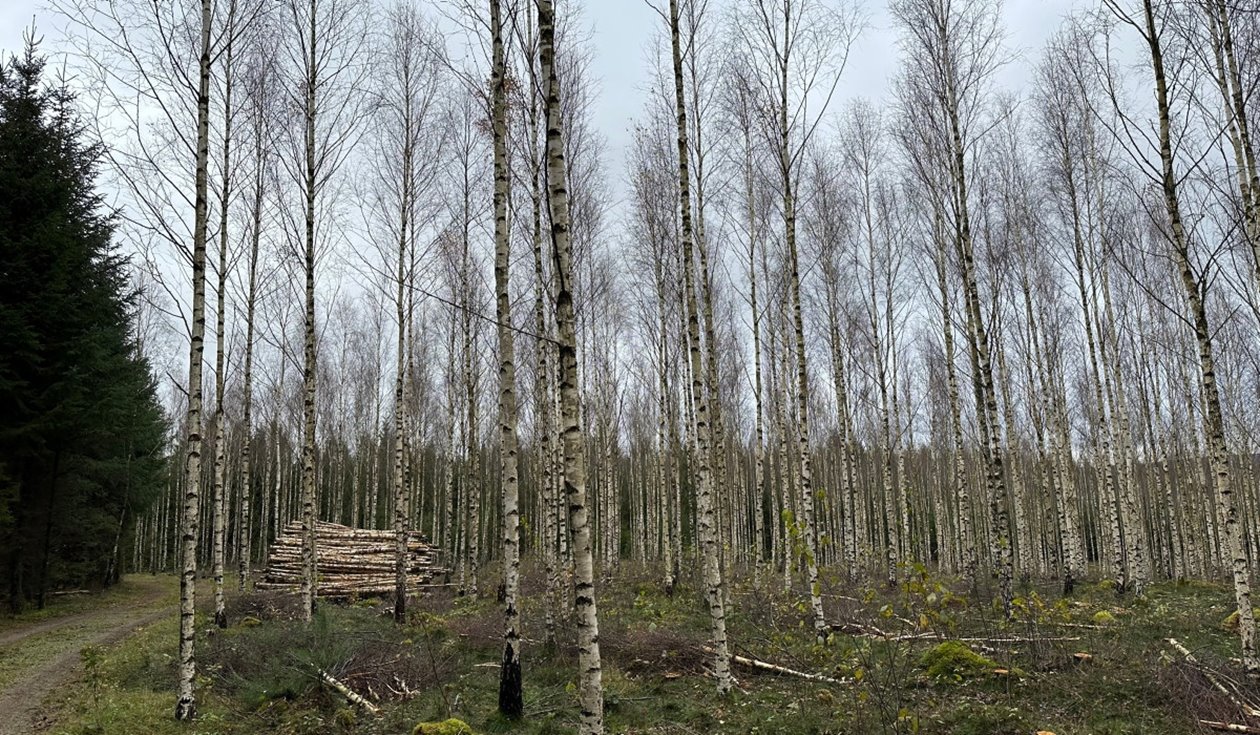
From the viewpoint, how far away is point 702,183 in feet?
36.4

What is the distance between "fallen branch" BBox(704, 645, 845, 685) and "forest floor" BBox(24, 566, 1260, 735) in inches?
3.6

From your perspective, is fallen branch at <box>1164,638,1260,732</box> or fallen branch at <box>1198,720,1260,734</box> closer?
fallen branch at <box>1198,720,1260,734</box>

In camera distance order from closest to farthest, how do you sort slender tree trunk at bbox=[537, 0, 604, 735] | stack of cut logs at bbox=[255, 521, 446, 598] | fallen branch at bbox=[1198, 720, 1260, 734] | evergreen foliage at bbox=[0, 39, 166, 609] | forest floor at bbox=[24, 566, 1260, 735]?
slender tree trunk at bbox=[537, 0, 604, 735] < fallen branch at bbox=[1198, 720, 1260, 734] < forest floor at bbox=[24, 566, 1260, 735] < evergreen foliage at bbox=[0, 39, 166, 609] < stack of cut logs at bbox=[255, 521, 446, 598]

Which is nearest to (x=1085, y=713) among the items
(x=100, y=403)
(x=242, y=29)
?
(x=242, y=29)

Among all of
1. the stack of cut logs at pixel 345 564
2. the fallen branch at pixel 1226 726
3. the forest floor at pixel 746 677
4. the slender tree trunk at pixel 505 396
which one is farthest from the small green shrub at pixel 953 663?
the stack of cut logs at pixel 345 564

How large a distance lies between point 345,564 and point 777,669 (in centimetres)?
1412

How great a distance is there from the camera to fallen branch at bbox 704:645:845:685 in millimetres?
7371

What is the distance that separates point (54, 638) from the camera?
38.9 ft

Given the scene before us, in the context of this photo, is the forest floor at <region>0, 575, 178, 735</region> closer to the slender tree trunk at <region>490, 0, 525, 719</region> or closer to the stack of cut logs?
the stack of cut logs

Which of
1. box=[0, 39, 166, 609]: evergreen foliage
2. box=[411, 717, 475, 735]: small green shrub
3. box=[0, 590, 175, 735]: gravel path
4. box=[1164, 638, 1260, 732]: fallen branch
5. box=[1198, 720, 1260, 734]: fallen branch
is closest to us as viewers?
box=[1198, 720, 1260, 734]: fallen branch

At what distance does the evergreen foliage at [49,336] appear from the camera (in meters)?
13.8

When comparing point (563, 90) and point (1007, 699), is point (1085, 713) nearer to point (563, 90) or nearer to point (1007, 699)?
point (1007, 699)

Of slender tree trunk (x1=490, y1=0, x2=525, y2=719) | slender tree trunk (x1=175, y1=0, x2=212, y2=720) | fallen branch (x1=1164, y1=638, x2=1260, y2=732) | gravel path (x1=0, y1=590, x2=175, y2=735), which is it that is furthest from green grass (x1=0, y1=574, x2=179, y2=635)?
fallen branch (x1=1164, y1=638, x2=1260, y2=732)

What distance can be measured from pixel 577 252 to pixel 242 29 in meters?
6.52
